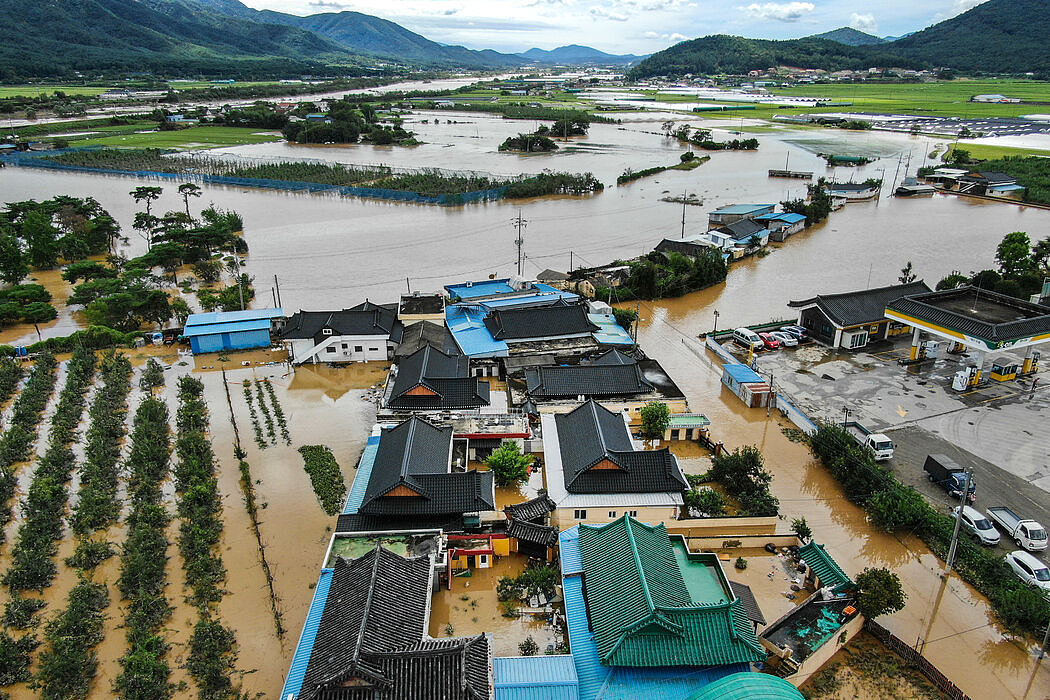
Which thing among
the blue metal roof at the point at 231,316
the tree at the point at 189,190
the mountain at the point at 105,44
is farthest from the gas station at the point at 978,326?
the mountain at the point at 105,44

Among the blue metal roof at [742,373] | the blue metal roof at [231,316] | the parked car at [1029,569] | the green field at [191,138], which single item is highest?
the green field at [191,138]

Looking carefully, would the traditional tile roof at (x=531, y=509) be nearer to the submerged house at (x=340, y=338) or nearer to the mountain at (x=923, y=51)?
the submerged house at (x=340, y=338)

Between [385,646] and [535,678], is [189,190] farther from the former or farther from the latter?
[535,678]

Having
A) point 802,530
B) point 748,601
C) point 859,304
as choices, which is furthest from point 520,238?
point 748,601

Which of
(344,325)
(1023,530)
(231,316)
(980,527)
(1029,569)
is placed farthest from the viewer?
(231,316)

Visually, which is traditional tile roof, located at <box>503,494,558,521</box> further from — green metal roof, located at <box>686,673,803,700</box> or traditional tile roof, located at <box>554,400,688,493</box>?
green metal roof, located at <box>686,673,803,700</box>

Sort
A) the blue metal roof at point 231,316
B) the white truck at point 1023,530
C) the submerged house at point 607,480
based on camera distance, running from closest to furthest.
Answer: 1. the white truck at point 1023,530
2. the submerged house at point 607,480
3. the blue metal roof at point 231,316
